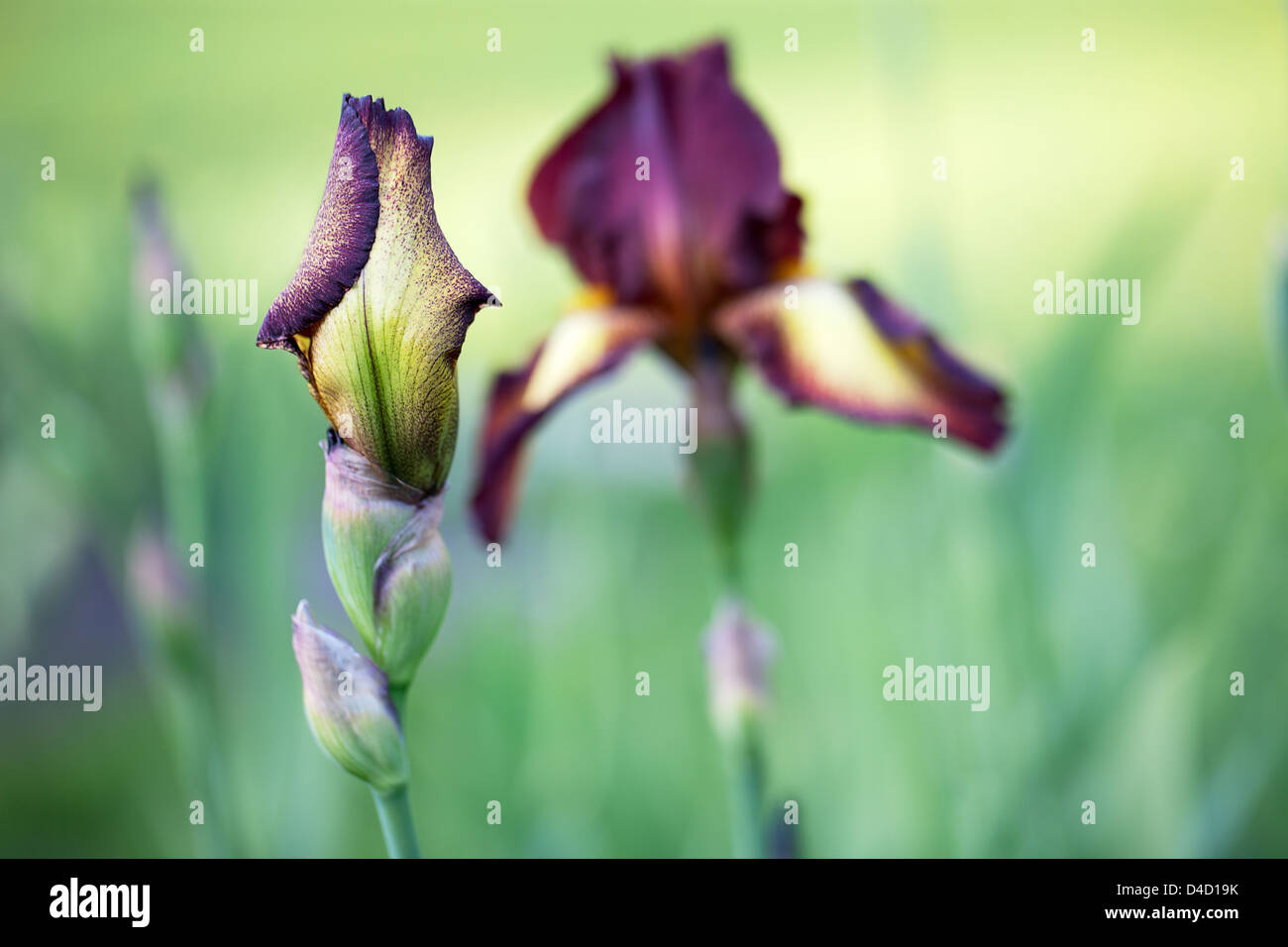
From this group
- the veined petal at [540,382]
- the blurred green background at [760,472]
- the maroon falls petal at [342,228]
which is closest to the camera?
the maroon falls petal at [342,228]

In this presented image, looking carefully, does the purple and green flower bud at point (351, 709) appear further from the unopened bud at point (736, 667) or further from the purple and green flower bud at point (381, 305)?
the unopened bud at point (736, 667)

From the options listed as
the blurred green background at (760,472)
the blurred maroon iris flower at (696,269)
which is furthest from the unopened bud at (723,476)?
the blurred green background at (760,472)

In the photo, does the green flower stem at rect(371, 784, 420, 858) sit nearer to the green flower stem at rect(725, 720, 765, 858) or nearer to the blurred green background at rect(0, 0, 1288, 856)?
the green flower stem at rect(725, 720, 765, 858)

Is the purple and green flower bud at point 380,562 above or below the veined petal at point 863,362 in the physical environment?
below

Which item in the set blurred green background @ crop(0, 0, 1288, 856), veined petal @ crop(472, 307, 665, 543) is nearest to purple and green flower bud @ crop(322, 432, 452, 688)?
veined petal @ crop(472, 307, 665, 543)

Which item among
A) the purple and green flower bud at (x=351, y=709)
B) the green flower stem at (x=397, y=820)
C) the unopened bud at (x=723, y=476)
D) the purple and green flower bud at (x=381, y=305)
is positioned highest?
the purple and green flower bud at (x=381, y=305)
